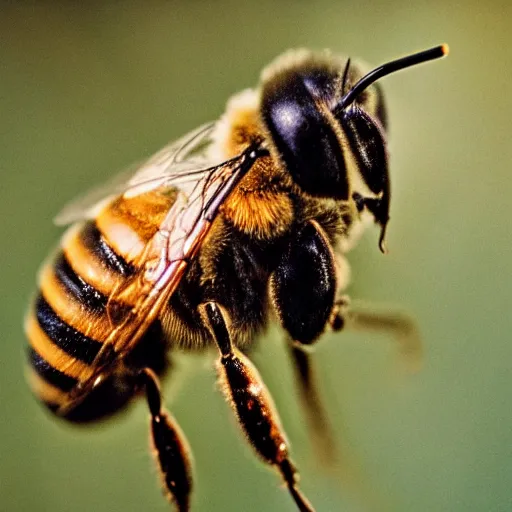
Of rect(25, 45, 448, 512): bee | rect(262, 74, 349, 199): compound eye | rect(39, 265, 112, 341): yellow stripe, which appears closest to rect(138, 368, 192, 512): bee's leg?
rect(25, 45, 448, 512): bee

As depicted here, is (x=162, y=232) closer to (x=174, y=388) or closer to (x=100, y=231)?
(x=100, y=231)

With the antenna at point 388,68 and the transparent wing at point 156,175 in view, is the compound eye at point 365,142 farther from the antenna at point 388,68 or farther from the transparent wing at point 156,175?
the transparent wing at point 156,175

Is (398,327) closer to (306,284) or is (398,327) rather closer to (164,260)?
(306,284)

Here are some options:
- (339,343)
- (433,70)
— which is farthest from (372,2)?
(339,343)

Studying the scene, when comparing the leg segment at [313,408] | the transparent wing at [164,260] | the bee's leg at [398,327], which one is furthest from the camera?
the bee's leg at [398,327]

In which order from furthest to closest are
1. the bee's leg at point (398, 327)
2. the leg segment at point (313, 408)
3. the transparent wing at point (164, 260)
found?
1. the bee's leg at point (398, 327)
2. the leg segment at point (313, 408)
3. the transparent wing at point (164, 260)

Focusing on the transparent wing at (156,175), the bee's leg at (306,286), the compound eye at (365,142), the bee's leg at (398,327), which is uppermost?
the transparent wing at (156,175)

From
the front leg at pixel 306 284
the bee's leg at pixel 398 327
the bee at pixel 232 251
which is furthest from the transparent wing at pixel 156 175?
the bee's leg at pixel 398 327

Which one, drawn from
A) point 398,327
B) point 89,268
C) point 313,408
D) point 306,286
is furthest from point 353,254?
point 89,268
